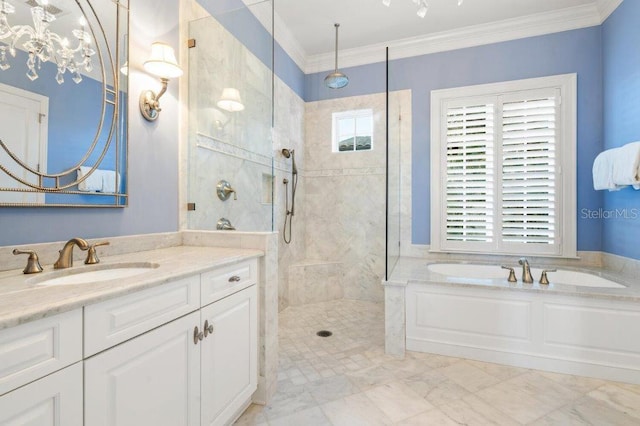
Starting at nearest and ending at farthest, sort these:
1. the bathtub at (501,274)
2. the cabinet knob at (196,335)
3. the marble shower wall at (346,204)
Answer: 1. the cabinet knob at (196,335)
2. the bathtub at (501,274)
3. the marble shower wall at (346,204)

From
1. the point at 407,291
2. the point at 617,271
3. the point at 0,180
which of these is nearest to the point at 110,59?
the point at 0,180

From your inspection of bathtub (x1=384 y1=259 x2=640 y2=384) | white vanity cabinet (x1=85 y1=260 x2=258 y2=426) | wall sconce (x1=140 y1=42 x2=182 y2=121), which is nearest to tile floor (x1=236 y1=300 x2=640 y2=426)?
bathtub (x1=384 y1=259 x2=640 y2=384)

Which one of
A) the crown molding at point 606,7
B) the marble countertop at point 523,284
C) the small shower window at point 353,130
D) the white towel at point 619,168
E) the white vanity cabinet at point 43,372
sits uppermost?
the crown molding at point 606,7

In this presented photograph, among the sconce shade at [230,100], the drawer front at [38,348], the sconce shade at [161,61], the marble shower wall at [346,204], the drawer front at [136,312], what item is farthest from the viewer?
the marble shower wall at [346,204]

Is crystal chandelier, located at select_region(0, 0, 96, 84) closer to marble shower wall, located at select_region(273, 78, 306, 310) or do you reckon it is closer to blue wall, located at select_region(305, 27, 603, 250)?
marble shower wall, located at select_region(273, 78, 306, 310)

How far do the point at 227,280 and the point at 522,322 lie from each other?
85.1 inches

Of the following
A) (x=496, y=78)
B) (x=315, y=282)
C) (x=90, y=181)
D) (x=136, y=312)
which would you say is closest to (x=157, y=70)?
(x=90, y=181)

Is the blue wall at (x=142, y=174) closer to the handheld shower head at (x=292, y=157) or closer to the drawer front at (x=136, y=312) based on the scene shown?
the drawer front at (x=136, y=312)

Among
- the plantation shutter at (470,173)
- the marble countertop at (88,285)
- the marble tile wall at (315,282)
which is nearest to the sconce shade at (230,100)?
the marble countertop at (88,285)

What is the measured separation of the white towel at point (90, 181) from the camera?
1.38 m

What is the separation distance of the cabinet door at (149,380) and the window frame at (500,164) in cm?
283

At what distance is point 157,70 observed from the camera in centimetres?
163

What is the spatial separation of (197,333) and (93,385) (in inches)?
16.6

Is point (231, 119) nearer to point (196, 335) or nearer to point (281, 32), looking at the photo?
point (196, 335)
